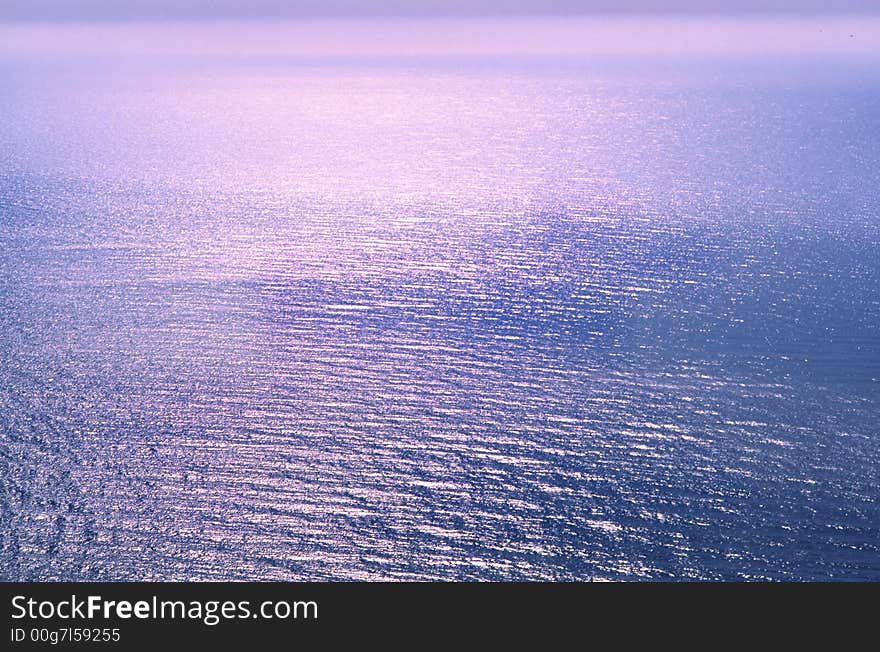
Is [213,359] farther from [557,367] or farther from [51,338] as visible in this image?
[557,367]

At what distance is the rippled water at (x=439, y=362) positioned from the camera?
22000 mm

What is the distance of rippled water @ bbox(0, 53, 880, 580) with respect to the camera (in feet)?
72.2

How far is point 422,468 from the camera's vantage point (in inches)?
966

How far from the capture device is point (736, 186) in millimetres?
48812

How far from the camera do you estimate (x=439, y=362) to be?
30.0 meters

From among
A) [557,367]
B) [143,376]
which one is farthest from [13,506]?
[557,367]

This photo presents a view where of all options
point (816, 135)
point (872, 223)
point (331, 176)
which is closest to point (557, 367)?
point (872, 223)

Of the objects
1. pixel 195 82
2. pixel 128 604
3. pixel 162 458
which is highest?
pixel 195 82

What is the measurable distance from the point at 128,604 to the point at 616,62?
359 feet

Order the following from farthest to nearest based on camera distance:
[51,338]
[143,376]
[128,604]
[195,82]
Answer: [195,82], [51,338], [143,376], [128,604]

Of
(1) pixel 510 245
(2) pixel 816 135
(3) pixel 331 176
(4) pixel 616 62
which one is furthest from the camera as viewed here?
(4) pixel 616 62

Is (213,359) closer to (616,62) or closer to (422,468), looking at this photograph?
(422,468)

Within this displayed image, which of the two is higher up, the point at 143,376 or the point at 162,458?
the point at 143,376

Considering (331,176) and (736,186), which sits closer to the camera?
(736,186)
